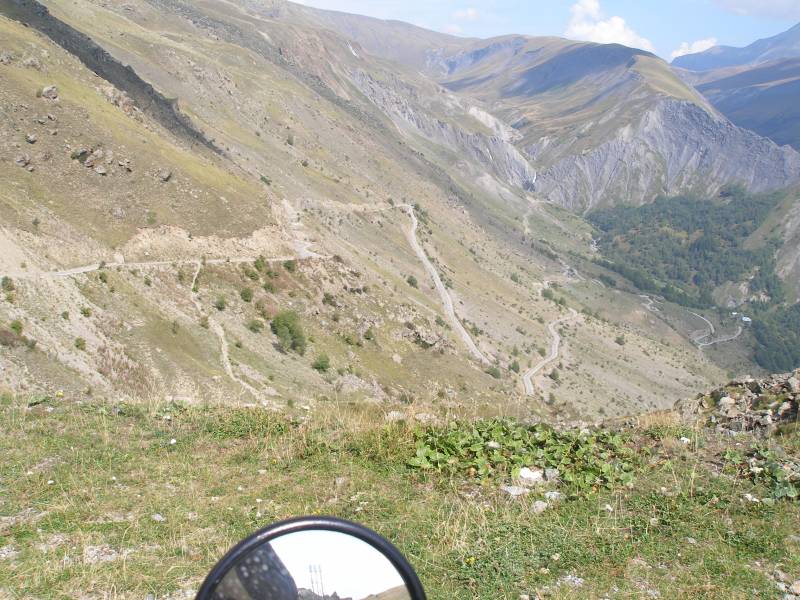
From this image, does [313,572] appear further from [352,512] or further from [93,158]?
[93,158]

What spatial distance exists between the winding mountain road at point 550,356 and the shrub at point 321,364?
38.8 meters

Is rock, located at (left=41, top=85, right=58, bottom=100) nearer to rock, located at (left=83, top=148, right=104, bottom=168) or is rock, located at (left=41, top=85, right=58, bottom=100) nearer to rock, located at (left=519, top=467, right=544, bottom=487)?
rock, located at (left=83, top=148, right=104, bottom=168)

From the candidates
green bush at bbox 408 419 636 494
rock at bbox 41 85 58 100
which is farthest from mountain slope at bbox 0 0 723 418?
green bush at bbox 408 419 636 494

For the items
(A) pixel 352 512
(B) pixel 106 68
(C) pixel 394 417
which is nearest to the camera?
(A) pixel 352 512

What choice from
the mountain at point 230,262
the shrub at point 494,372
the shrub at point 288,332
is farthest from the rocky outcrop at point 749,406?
the shrub at point 494,372

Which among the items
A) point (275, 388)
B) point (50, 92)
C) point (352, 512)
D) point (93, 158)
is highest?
point (50, 92)

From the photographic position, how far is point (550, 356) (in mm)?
106688

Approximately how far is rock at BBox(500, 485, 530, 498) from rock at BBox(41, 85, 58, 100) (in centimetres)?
5654

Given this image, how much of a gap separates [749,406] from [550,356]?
95760 mm

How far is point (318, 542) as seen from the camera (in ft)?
10.1

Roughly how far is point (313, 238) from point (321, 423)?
A: 62.8 m

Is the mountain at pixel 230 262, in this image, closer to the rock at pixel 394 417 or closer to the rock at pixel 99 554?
the rock at pixel 394 417

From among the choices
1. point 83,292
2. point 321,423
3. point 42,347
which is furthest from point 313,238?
point 321,423

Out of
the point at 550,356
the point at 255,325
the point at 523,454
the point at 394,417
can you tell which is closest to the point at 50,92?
the point at 255,325
